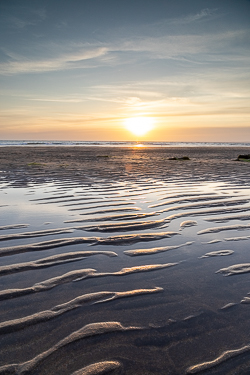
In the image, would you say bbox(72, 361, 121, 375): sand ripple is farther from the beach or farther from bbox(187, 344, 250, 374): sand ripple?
bbox(187, 344, 250, 374): sand ripple

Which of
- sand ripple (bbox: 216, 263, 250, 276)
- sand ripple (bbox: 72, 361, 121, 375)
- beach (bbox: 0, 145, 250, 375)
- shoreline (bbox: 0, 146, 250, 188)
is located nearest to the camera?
sand ripple (bbox: 72, 361, 121, 375)

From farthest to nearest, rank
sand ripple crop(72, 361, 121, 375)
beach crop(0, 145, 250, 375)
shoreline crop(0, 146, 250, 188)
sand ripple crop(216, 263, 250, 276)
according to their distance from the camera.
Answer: shoreline crop(0, 146, 250, 188) < sand ripple crop(216, 263, 250, 276) < beach crop(0, 145, 250, 375) < sand ripple crop(72, 361, 121, 375)

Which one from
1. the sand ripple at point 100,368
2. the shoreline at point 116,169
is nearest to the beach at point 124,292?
the sand ripple at point 100,368

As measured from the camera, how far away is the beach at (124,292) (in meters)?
2.01

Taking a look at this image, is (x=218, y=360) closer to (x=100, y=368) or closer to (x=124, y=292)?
(x=100, y=368)

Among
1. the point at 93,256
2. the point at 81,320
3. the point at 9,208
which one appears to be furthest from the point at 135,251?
the point at 9,208

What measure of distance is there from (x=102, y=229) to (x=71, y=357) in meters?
2.81

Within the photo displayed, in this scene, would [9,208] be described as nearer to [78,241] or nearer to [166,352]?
[78,241]

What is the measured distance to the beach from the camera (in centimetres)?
201

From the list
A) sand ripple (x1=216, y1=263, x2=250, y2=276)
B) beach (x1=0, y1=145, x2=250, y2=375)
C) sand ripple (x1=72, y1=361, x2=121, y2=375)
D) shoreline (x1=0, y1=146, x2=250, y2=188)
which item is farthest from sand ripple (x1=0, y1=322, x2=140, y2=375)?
shoreline (x1=0, y1=146, x2=250, y2=188)

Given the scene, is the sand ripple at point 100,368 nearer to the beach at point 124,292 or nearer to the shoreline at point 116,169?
the beach at point 124,292

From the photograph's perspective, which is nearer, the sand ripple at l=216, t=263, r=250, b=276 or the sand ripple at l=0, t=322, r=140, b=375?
the sand ripple at l=0, t=322, r=140, b=375

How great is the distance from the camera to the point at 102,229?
4.77m

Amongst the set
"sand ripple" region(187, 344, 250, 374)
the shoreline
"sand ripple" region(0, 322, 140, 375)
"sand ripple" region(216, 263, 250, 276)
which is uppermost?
the shoreline
